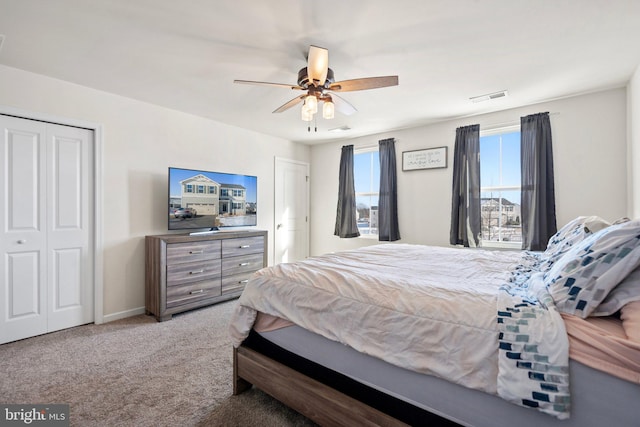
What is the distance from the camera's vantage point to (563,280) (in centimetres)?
114

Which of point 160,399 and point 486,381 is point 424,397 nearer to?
point 486,381

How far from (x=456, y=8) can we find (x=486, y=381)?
6.89ft

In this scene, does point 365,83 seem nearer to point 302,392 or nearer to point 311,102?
point 311,102

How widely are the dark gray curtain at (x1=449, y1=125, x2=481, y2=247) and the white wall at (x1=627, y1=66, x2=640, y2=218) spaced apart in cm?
138

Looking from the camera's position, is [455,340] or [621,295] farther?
[455,340]

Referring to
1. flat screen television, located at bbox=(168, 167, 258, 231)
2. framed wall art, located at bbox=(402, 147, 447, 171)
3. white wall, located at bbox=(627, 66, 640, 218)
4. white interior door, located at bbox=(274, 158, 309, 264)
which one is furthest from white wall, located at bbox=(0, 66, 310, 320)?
white wall, located at bbox=(627, 66, 640, 218)

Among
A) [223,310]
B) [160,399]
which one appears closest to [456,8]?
[160,399]

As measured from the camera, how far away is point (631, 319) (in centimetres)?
96

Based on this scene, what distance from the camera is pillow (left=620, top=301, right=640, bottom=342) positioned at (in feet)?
3.03

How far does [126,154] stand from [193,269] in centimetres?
154

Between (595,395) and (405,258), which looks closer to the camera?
(595,395)

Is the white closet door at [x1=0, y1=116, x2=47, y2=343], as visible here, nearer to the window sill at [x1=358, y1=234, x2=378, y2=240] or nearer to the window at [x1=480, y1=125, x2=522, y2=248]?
the window sill at [x1=358, y1=234, x2=378, y2=240]

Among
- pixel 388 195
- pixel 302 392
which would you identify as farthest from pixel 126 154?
pixel 388 195

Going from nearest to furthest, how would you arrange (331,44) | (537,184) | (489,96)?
(331,44), (489,96), (537,184)
